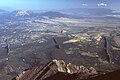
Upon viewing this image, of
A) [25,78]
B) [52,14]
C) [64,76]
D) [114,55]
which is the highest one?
[64,76]

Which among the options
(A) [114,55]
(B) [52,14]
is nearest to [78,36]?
(A) [114,55]

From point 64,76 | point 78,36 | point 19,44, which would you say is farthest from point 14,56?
point 64,76

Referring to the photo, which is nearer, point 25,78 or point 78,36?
point 25,78

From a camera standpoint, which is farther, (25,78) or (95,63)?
(95,63)

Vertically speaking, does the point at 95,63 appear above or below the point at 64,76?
below

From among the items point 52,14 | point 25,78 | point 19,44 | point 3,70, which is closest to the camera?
point 25,78

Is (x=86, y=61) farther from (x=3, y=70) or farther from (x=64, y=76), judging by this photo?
(x=64, y=76)

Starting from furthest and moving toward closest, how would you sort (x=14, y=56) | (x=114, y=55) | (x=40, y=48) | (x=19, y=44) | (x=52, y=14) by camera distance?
(x=52, y=14), (x=19, y=44), (x=40, y=48), (x=14, y=56), (x=114, y=55)

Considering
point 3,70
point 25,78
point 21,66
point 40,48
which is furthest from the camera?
point 40,48

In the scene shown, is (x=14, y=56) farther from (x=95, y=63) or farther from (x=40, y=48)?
(x=95, y=63)
